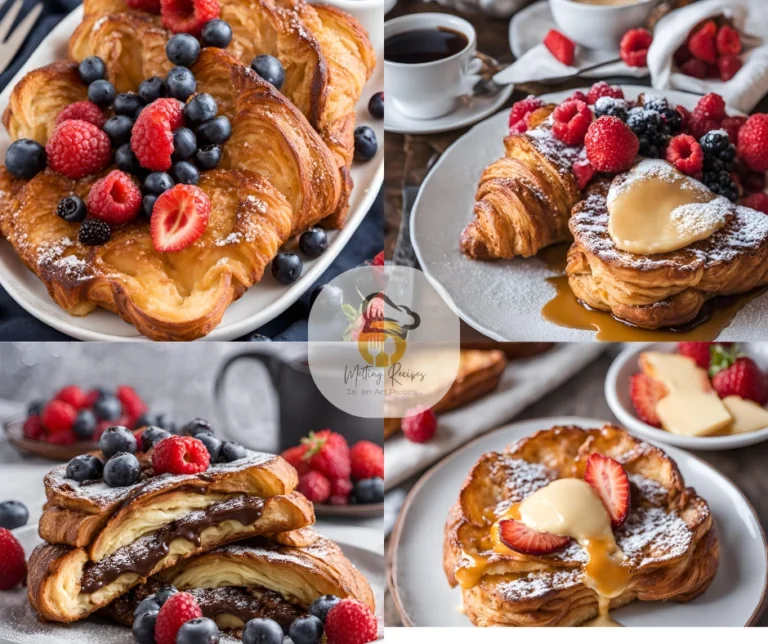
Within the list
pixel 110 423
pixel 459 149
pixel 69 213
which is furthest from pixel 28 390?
pixel 459 149

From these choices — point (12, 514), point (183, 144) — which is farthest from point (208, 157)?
point (12, 514)

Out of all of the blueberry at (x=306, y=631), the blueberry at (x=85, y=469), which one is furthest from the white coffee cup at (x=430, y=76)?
the blueberry at (x=306, y=631)

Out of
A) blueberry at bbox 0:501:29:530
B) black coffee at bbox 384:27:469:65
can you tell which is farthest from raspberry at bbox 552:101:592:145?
blueberry at bbox 0:501:29:530

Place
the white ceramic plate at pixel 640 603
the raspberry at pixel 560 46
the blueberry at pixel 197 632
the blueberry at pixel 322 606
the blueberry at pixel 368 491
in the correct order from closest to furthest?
the blueberry at pixel 197 632 → the blueberry at pixel 322 606 → the white ceramic plate at pixel 640 603 → the blueberry at pixel 368 491 → the raspberry at pixel 560 46

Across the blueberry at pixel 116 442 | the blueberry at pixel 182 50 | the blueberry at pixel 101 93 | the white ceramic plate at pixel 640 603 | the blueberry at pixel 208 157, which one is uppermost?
the blueberry at pixel 182 50

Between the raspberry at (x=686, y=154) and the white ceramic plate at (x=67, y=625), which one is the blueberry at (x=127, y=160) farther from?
the raspberry at (x=686, y=154)

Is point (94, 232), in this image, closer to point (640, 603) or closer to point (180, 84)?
point (180, 84)
